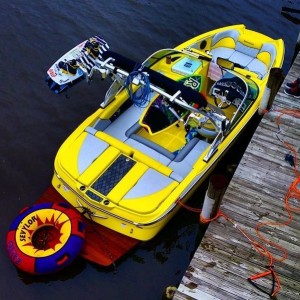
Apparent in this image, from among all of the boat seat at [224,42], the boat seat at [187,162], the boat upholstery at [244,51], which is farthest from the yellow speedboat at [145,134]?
the boat seat at [224,42]

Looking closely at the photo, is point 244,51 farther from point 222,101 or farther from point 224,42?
point 222,101

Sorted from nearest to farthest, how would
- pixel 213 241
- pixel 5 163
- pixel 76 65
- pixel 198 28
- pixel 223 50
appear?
pixel 213 241 → pixel 76 65 → pixel 5 163 → pixel 223 50 → pixel 198 28

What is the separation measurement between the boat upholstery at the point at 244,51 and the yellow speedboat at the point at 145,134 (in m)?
1.35

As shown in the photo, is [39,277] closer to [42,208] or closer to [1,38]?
[42,208]

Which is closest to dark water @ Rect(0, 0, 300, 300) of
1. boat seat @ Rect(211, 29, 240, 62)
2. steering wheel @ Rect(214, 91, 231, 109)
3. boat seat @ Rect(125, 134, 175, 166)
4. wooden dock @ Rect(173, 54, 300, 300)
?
boat seat @ Rect(125, 134, 175, 166)

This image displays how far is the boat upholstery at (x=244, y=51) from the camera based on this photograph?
1356cm

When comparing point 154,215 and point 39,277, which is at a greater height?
point 154,215

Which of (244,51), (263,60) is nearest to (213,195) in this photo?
(263,60)

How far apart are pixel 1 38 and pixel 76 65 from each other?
6.53 metres

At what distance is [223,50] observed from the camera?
1418cm

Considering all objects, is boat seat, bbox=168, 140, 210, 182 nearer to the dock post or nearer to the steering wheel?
the dock post

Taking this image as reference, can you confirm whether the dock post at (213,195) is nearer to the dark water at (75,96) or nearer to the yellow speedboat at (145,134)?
Result: the yellow speedboat at (145,134)

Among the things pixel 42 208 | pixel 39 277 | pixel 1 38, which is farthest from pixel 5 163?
pixel 1 38

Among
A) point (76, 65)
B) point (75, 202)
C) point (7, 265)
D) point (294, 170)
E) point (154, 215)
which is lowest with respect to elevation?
point (7, 265)
